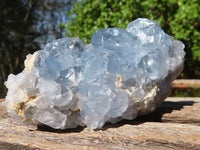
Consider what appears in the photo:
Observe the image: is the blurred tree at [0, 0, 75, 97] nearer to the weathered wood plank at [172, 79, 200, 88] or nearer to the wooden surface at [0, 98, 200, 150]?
the weathered wood plank at [172, 79, 200, 88]

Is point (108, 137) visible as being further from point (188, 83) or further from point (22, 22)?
point (22, 22)

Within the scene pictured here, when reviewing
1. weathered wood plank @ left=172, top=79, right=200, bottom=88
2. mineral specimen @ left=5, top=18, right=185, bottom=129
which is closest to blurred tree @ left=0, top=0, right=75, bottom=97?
weathered wood plank @ left=172, top=79, right=200, bottom=88

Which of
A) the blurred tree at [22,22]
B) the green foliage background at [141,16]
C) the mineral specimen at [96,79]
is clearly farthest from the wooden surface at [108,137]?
the blurred tree at [22,22]

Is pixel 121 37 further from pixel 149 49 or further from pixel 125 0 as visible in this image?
pixel 125 0

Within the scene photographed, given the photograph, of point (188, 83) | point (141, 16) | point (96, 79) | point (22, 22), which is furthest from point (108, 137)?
point (22, 22)

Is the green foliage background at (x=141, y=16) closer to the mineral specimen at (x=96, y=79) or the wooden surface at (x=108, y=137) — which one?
the mineral specimen at (x=96, y=79)

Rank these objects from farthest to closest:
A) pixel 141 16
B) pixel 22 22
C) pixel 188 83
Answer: pixel 22 22 → pixel 188 83 → pixel 141 16
